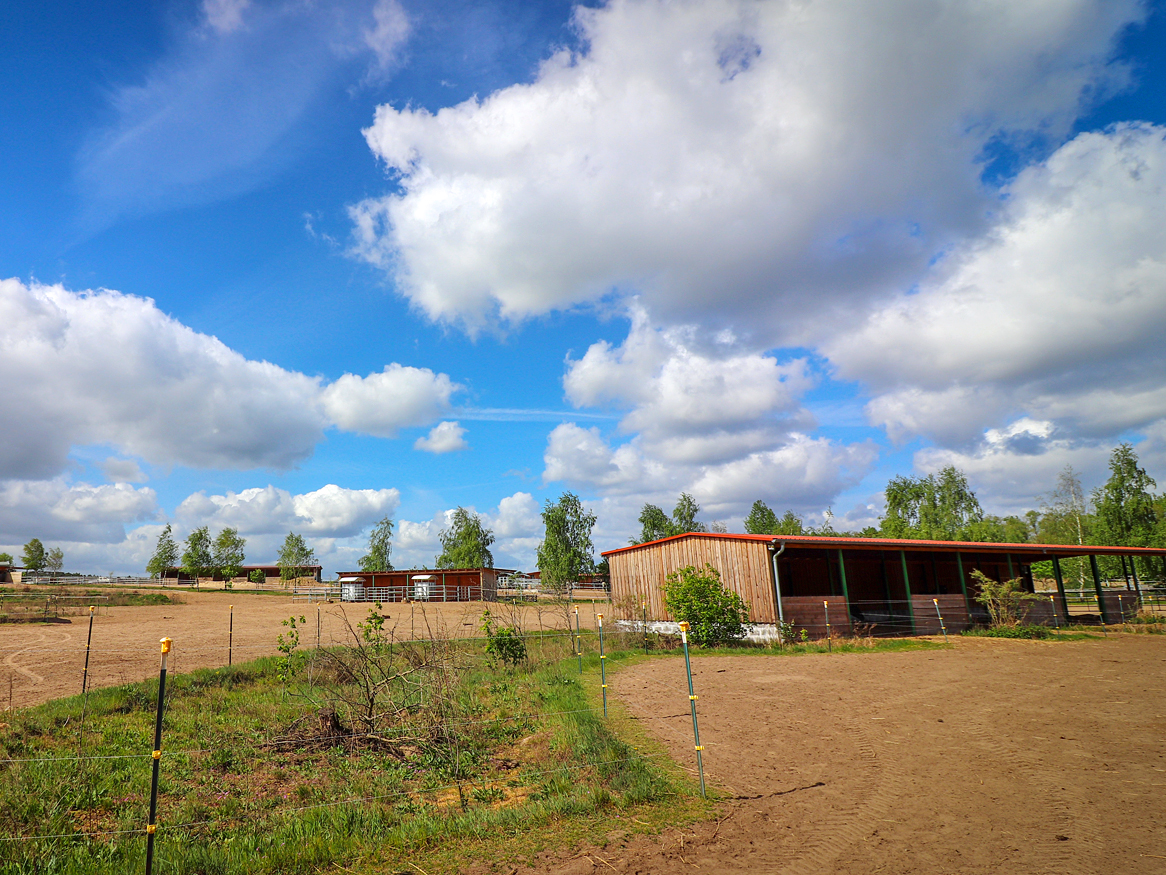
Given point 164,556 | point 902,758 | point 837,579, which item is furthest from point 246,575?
point 902,758

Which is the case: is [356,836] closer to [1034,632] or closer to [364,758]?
[364,758]

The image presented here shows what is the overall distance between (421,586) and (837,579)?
34.1 m

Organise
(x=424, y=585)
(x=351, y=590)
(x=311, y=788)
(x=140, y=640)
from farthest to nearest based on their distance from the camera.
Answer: (x=351, y=590) < (x=424, y=585) < (x=140, y=640) < (x=311, y=788)

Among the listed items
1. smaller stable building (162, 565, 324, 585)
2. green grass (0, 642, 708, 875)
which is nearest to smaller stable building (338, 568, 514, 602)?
smaller stable building (162, 565, 324, 585)

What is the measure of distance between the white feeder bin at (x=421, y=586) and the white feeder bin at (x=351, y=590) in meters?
4.53

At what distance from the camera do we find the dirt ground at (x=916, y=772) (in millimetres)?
5281

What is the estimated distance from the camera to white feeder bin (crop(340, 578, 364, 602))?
5172cm

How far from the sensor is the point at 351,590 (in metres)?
52.6

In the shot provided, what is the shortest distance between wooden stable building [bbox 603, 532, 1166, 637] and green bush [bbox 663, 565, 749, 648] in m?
0.71

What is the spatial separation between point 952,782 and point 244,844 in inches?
298

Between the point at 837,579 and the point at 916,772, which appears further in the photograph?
the point at 837,579

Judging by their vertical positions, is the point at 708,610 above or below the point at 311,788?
above

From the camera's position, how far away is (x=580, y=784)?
284 inches

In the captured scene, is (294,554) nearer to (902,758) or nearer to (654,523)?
(654,523)
